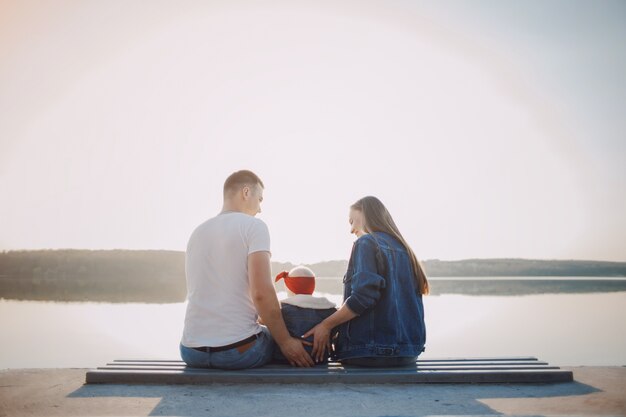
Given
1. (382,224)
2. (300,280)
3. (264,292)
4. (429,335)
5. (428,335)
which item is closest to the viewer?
(264,292)

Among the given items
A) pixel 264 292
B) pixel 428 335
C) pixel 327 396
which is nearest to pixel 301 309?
pixel 264 292

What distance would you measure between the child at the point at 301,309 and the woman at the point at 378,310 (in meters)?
0.10

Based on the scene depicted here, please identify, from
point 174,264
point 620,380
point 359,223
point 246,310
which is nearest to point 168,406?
point 246,310

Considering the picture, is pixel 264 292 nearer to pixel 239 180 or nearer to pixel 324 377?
pixel 324 377

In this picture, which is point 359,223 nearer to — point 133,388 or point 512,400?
point 512,400

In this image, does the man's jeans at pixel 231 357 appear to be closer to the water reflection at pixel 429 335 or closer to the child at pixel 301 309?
the child at pixel 301 309

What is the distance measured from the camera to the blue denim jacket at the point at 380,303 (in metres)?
4.15

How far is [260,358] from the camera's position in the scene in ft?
13.6

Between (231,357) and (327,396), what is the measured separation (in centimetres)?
86

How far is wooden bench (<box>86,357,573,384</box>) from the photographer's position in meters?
3.88

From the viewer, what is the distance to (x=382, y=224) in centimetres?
450

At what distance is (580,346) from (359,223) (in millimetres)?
12184

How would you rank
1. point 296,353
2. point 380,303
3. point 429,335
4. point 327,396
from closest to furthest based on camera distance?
point 327,396
point 296,353
point 380,303
point 429,335

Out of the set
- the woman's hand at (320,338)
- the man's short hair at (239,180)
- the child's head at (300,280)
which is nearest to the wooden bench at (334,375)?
the woman's hand at (320,338)
